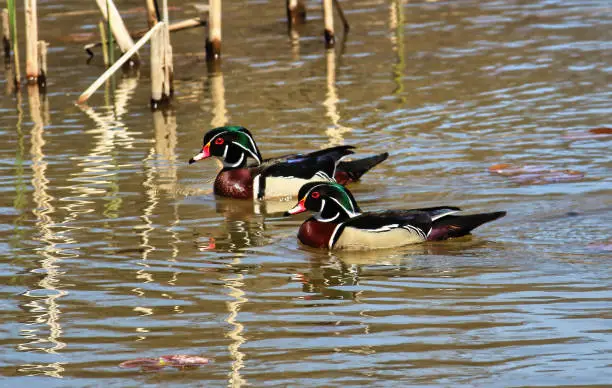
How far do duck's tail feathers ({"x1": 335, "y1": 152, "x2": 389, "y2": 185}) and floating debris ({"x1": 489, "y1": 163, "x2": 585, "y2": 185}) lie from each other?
109 cm

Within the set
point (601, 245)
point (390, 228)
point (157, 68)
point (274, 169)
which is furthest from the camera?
point (157, 68)

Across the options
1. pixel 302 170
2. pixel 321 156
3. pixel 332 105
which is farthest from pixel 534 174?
pixel 332 105

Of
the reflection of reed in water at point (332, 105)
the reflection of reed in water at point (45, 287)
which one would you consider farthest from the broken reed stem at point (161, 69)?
the reflection of reed in water at point (45, 287)

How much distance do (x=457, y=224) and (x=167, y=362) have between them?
357 cm

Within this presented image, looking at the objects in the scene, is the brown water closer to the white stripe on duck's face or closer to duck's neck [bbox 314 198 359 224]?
the white stripe on duck's face

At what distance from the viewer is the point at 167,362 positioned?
7.13m

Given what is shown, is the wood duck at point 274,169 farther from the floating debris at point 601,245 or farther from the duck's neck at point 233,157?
the floating debris at point 601,245

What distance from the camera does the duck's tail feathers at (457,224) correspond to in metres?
10.1

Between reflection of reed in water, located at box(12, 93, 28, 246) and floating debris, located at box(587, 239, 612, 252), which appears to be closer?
floating debris, located at box(587, 239, 612, 252)

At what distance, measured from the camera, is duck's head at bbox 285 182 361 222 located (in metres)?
10.5

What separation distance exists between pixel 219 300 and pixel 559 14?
15.3m

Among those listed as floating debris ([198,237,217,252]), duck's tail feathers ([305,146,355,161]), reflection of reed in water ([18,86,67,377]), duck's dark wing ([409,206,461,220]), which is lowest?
floating debris ([198,237,217,252])

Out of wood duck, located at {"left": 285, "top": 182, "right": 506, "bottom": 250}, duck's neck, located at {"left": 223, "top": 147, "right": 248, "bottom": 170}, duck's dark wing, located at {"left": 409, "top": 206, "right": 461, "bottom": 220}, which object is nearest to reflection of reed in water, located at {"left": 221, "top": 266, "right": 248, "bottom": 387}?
wood duck, located at {"left": 285, "top": 182, "right": 506, "bottom": 250}

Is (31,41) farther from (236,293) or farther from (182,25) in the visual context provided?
(236,293)
